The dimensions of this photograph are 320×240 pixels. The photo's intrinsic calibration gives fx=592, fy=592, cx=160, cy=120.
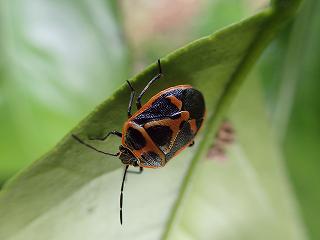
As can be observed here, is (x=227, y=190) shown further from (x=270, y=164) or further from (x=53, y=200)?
(x=53, y=200)

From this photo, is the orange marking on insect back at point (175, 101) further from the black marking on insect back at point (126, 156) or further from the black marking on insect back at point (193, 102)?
the black marking on insect back at point (126, 156)

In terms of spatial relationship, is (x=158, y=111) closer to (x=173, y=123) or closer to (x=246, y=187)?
(x=173, y=123)

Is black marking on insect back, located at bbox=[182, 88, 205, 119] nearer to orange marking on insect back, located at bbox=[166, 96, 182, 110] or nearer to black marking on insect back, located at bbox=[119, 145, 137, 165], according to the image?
orange marking on insect back, located at bbox=[166, 96, 182, 110]

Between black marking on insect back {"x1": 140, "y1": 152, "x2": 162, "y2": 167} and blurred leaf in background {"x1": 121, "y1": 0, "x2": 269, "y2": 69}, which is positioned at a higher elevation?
black marking on insect back {"x1": 140, "y1": 152, "x2": 162, "y2": 167}

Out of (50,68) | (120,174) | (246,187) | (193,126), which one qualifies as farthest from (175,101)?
(50,68)

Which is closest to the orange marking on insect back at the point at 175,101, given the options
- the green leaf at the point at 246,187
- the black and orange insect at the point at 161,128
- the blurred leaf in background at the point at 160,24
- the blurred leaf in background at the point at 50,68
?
the black and orange insect at the point at 161,128

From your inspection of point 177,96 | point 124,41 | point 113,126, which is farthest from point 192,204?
point 124,41

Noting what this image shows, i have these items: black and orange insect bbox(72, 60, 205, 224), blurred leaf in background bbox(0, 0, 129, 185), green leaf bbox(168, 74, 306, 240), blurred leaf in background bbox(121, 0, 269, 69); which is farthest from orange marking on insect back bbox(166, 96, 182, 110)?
blurred leaf in background bbox(121, 0, 269, 69)
